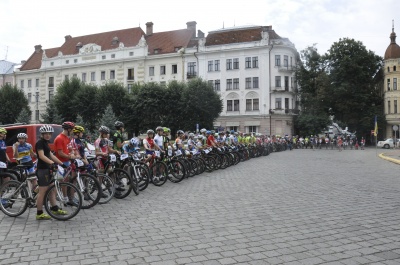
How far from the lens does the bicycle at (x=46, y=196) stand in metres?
7.20

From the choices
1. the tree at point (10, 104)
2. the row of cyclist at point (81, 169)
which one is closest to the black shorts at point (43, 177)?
the row of cyclist at point (81, 169)

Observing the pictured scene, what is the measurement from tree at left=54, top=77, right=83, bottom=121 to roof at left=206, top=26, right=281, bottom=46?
817 inches

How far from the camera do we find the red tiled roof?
59594 millimetres

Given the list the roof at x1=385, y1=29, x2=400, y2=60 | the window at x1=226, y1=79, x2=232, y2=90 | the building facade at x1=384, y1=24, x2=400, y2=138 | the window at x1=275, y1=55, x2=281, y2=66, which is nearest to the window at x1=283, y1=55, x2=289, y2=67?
the window at x1=275, y1=55, x2=281, y2=66

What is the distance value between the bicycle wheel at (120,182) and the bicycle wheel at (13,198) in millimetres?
2414

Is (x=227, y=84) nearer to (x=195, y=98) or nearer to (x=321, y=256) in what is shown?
(x=195, y=98)

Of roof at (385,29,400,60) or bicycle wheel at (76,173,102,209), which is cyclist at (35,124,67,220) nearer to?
bicycle wheel at (76,173,102,209)

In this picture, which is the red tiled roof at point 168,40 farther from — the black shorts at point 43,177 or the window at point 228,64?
the black shorts at point 43,177

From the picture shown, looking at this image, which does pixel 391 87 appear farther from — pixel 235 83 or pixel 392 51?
pixel 235 83

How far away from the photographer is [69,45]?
2736 inches

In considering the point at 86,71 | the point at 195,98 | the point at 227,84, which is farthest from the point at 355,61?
the point at 86,71

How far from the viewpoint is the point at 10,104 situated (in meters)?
53.4

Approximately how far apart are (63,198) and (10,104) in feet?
172

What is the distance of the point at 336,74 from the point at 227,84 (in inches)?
621
